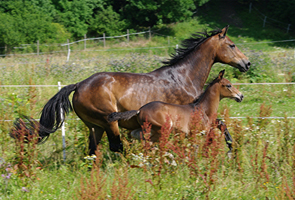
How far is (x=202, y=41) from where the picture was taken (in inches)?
224

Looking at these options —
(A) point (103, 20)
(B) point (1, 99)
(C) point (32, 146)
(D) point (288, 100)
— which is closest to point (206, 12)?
(A) point (103, 20)

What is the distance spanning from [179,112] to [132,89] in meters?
0.79

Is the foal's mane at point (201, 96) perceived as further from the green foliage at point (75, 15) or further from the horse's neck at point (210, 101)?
the green foliage at point (75, 15)

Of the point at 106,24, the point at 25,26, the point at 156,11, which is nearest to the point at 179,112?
the point at 25,26

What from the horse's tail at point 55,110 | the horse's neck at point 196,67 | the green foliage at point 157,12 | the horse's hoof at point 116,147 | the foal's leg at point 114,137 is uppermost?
the green foliage at point 157,12

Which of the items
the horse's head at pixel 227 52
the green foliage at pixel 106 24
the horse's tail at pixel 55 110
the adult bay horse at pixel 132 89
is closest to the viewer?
the adult bay horse at pixel 132 89

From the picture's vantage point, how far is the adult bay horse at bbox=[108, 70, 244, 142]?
4840 mm

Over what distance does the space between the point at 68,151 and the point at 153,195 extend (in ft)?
7.12

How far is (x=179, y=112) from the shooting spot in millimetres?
5027

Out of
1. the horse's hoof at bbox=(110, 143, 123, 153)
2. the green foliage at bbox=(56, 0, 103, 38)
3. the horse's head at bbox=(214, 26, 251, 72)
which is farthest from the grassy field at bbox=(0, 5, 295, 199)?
the green foliage at bbox=(56, 0, 103, 38)

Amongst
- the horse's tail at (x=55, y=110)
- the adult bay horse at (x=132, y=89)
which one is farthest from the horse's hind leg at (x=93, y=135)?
the horse's tail at (x=55, y=110)

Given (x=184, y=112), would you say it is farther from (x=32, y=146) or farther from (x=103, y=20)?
(x=103, y=20)

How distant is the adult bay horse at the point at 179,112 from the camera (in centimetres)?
484

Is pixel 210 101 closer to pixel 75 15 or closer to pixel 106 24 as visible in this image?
pixel 106 24
